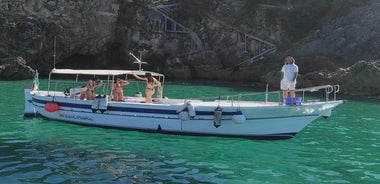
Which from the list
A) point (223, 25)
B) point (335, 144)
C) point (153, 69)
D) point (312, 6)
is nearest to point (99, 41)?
point (153, 69)

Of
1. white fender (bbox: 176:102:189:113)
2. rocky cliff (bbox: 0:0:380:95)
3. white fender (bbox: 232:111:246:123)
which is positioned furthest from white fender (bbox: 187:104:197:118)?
rocky cliff (bbox: 0:0:380:95)

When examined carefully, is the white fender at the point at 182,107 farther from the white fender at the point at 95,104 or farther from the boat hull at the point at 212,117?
the white fender at the point at 95,104

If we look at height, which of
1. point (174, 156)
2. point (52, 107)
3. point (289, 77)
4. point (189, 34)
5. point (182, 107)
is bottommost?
point (174, 156)

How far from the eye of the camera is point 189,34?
5678cm

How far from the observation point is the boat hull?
56.2ft

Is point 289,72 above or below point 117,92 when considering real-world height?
above

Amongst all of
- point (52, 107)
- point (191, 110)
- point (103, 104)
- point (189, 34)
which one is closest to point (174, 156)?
point (191, 110)

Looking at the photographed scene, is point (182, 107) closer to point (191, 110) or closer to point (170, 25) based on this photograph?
point (191, 110)

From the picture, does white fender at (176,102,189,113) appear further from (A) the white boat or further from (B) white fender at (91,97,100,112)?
(B) white fender at (91,97,100,112)

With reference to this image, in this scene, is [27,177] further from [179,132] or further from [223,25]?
[223,25]

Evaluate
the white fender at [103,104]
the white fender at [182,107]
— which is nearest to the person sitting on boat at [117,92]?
the white fender at [103,104]

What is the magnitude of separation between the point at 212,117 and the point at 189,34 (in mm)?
40112

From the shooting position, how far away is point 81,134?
59.4ft

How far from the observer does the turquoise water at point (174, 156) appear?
1216cm
